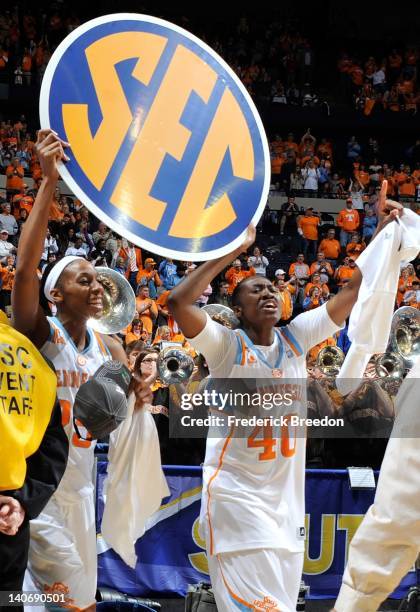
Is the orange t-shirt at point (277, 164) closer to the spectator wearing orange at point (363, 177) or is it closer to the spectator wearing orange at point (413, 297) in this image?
the spectator wearing orange at point (363, 177)

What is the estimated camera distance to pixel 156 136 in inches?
163

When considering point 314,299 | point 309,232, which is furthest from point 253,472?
point 309,232

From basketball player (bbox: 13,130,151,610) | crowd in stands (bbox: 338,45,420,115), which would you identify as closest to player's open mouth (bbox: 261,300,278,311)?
basketball player (bbox: 13,130,151,610)

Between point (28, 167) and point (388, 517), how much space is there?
16.8m

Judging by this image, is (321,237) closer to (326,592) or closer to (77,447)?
(326,592)

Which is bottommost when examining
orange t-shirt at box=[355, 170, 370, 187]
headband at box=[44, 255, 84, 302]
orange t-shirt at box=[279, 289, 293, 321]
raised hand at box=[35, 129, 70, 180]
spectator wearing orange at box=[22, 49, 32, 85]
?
orange t-shirt at box=[279, 289, 293, 321]

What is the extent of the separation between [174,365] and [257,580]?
16.8ft

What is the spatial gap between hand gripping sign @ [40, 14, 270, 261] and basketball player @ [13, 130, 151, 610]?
0.73 ft

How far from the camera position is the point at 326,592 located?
6.32 metres

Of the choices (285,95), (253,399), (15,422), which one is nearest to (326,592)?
(253,399)

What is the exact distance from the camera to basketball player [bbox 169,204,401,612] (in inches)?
159

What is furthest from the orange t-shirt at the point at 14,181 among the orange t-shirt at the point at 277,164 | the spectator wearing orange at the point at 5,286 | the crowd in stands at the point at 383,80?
the crowd in stands at the point at 383,80

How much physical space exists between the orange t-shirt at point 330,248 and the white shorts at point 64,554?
582 inches

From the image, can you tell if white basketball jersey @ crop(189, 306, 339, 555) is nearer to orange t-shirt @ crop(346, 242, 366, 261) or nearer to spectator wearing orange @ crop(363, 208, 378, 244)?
orange t-shirt @ crop(346, 242, 366, 261)
